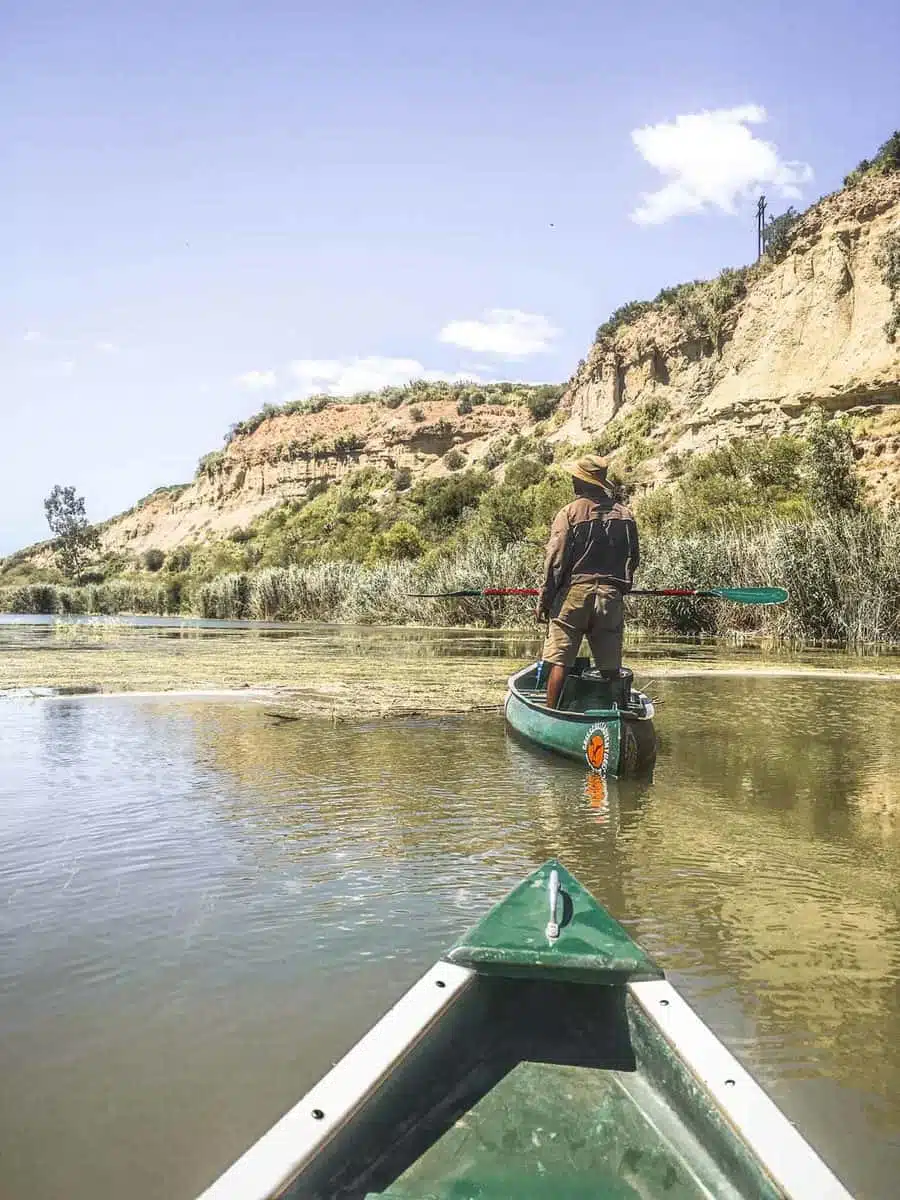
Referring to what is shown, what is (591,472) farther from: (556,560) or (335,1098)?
(335,1098)

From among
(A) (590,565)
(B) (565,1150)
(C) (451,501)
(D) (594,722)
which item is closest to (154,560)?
(C) (451,501)

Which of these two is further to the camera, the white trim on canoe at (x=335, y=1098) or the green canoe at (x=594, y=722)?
the green canoe at (x=594, y=722)

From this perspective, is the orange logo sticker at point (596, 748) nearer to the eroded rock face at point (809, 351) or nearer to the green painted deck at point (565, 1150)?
the green painted deck at point (565, 1150)

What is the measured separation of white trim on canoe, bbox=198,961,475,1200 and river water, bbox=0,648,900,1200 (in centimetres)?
65

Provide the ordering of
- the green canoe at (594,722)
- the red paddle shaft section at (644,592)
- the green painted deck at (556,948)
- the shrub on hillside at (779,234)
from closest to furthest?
1. the green painted deck at (556,948)
2. the green canoe at (594,722)
3. the red paddle shaft section at (644,592)
4. the shrub on hillside at (779,234)

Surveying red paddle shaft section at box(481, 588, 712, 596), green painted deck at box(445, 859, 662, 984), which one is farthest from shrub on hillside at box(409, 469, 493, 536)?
green painted deck at box(445, 859, 662, 984)

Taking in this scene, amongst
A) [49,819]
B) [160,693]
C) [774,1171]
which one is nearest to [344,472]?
[160,693]

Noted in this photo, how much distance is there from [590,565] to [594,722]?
122 cm

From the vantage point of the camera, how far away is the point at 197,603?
4597cm

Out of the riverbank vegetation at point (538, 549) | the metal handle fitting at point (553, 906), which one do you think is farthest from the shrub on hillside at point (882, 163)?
the metal handle fitting at point (553, 906)

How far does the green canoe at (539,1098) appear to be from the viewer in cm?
183

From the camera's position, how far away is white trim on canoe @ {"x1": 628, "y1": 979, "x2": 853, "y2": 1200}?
5.57 feet

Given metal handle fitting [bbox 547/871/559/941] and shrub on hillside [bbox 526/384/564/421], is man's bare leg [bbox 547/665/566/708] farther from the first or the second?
shrub on hillside [bbox 526/384/564/421]

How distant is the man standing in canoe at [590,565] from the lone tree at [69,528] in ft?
245
